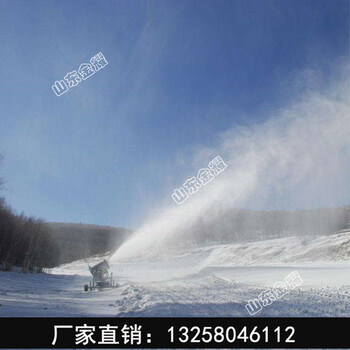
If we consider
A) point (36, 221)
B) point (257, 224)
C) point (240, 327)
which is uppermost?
point (257, 224)

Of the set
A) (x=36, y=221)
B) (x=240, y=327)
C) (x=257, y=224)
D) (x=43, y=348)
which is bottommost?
(x=43, y=348)

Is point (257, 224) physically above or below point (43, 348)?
above

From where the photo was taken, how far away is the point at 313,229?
141m

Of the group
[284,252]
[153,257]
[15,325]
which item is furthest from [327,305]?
[153,257]

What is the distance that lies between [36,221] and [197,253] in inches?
2107

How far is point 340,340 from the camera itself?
9.24m

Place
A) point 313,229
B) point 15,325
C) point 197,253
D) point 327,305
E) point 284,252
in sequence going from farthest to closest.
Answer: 1. point 313,229
2. point 197,253
3. point 284,252
4. point 327,305
5. point 15,325

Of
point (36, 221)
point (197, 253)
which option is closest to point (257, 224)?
point (197, 253)

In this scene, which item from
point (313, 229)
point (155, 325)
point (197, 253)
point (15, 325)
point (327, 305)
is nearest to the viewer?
point (155, 325)

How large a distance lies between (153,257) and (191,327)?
4472 inches

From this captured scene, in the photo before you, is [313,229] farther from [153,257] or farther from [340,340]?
[340,340]

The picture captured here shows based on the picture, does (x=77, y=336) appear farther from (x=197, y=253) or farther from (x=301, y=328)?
(x=197, y=253)

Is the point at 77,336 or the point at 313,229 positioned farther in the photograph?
the point at 313,229

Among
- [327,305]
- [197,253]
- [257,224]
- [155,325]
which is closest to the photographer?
[155,325]
